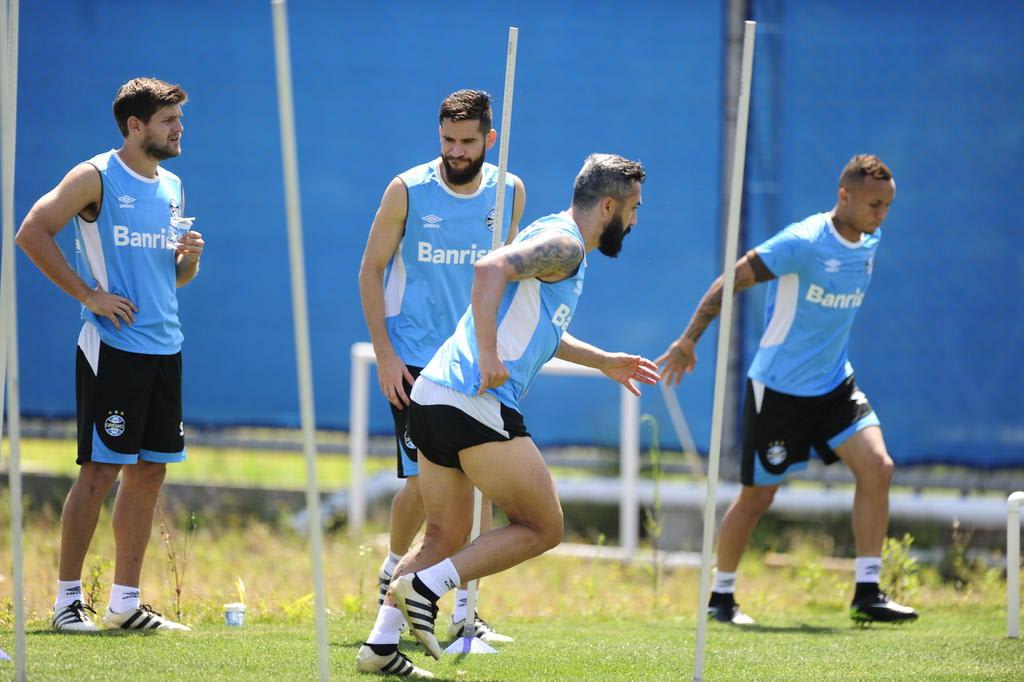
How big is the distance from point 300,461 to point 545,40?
159 inches

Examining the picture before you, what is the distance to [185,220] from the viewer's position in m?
5.77

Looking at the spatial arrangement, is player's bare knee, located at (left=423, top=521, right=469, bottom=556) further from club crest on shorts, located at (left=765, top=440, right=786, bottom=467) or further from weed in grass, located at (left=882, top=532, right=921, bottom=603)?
weed in grass, located at (left=882, top=532, right=921, bottom=603)

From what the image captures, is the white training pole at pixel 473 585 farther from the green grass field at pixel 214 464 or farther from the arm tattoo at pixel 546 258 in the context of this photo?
the green grass field at pixel 214 464

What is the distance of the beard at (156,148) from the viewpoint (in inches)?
219

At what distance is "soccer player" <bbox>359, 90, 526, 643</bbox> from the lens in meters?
5.52

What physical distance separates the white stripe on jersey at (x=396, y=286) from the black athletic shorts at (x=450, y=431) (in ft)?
3.62

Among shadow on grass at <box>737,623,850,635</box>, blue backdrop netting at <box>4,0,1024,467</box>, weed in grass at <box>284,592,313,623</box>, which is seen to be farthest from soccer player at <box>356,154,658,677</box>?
blue backdrop netting at <box>4,0,1024,467</box>

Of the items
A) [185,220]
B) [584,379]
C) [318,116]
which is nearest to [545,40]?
[318,116]

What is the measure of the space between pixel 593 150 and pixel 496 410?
5.22m

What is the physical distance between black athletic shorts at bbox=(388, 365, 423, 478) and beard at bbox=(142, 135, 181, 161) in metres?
1.37

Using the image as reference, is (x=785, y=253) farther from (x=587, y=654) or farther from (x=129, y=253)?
(x=129, y=253)

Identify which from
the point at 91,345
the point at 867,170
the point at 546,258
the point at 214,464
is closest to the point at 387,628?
the point at 546,258

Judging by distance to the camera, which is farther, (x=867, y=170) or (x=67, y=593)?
(x=867, y=170)

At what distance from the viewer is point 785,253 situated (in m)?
6.57
